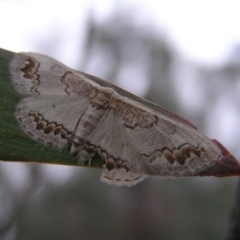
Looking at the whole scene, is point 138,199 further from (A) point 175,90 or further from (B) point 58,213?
(A) point 175,90

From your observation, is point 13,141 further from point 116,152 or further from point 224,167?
point 224,167

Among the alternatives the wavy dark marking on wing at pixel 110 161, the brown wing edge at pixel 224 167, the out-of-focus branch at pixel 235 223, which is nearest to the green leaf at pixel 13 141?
the wavy dark marking on wing at pixel 110 161

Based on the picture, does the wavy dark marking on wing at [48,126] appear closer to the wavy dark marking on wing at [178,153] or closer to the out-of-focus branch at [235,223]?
the wavy dark marking on wing at [178,153]

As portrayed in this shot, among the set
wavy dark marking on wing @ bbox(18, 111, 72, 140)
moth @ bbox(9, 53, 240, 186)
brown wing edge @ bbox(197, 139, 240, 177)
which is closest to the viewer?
brown wing edge @ bbox(197, 139, 240, 177)

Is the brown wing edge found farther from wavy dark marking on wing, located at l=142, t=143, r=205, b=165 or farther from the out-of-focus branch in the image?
the out-of-focus branch

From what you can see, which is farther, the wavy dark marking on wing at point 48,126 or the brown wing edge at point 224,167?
the wavy dark marking on wing at point 48,126

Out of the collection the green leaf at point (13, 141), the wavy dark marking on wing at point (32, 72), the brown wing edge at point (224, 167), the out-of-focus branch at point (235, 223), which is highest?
the brown wing edge at point (224, 167)

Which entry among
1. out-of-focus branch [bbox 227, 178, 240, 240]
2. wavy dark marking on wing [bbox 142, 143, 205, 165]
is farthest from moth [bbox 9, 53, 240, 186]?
out-of-focus branch [bbox 227, 178, 240, 240]
